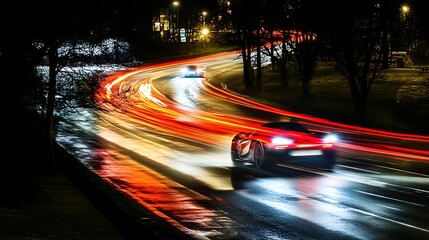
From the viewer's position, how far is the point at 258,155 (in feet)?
59.6

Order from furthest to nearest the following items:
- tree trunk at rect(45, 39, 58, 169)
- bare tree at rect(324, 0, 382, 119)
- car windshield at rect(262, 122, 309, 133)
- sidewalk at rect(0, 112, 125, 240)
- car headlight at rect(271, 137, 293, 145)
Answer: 1. bare tree at rect(324, 0, 382, 119)
2. car windshield at rect(262, 122, 309, 133)
3. car headlight at rect(271, 137, 293, 145)
4. tree trunk at rect(45, 39, 58, 169)
5. sidewalk at rect(0, 112, 125, 240)

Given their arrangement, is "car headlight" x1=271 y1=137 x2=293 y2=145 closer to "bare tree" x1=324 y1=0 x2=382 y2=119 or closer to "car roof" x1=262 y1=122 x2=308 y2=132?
"car roof" x1=262 y1=122 x2=308 y2=132

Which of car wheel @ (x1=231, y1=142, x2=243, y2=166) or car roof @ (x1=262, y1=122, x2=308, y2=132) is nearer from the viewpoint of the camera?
car roof @ (x1=262, y1=122, x2=308, y2=132)

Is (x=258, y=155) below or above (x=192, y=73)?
below

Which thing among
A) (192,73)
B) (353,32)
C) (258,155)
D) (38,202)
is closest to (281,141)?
(258,155)

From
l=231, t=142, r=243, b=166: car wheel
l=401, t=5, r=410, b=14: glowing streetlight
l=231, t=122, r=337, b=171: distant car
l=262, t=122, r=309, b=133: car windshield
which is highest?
l=401, t=5, r=410, b=14: glowing streetlight

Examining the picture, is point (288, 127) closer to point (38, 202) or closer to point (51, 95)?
point (51, 95)

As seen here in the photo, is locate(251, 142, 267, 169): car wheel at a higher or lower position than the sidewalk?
lower

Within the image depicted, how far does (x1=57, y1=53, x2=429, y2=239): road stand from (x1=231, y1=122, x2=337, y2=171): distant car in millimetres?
357

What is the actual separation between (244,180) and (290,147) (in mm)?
2046

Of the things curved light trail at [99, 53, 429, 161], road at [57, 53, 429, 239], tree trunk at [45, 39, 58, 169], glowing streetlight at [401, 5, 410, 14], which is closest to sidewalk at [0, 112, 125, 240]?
tree trunk at [45, 39, 58, 169]

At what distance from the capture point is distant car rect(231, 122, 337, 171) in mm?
17453

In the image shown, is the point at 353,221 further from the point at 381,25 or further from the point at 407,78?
the point at 407,78

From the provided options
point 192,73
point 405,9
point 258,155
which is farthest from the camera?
point 192,73
